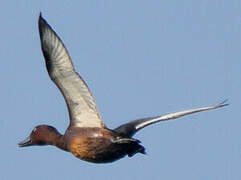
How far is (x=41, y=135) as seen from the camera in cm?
2331

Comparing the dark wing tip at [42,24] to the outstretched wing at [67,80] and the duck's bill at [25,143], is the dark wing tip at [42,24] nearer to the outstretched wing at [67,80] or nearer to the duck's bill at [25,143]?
the outstretched wing at [67,80]

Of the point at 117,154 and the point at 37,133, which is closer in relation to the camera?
the point at 117,154

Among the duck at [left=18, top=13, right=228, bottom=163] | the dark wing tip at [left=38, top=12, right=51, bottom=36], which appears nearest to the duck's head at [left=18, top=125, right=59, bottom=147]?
the duck at [left=18, top=13, right=228, bottom=163]

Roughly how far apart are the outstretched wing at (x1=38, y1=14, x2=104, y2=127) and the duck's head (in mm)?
1009

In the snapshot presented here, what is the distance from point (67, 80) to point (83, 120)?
992mm

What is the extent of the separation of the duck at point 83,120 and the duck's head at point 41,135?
37cm

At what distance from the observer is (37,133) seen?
2339 centimetres

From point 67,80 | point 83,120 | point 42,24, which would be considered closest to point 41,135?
point 83,120

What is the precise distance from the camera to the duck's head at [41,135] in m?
23.1

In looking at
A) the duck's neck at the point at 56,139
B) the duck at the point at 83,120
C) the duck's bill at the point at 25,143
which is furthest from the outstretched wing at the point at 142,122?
the duck's bill at the point at 25,143

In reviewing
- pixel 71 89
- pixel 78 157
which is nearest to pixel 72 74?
pixel 71 89

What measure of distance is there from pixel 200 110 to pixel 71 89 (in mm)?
2508

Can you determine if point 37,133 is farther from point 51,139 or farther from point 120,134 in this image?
point 120,134

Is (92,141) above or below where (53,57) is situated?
below
